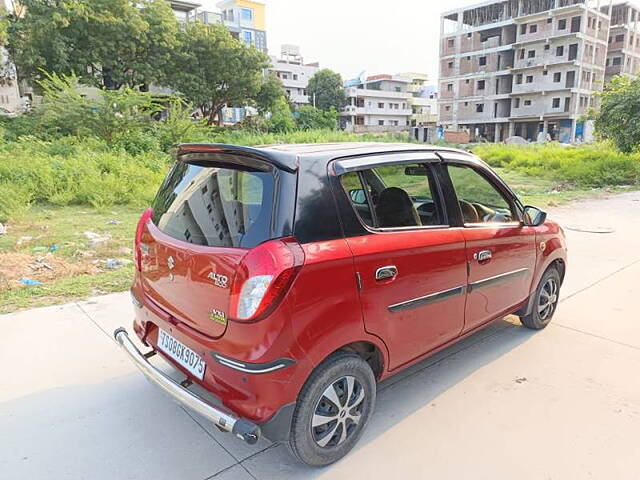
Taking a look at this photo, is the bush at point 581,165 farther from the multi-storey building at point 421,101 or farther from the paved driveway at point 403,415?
the multi-storey building at point 421,101

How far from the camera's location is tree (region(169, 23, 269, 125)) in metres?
31.2

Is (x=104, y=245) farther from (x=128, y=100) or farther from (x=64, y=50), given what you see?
(x=64, y=50)

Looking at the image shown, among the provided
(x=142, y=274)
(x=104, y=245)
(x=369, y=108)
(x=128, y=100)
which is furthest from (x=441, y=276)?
(x=369, y=108)

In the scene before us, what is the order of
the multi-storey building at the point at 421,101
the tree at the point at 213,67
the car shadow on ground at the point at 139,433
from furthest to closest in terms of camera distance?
the multi-storey building at the point at 421,101
the tree at the point at 213,67
the car shadow on ground at the point at 139,433

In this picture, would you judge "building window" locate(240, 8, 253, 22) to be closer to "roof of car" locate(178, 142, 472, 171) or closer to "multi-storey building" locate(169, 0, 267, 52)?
"multi-storey building" locate(169, 0, 267, 52)

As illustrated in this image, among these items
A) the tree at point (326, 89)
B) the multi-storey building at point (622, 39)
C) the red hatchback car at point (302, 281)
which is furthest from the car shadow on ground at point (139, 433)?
the tree at point (326, 89)

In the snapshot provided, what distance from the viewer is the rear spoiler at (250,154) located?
211 centimetres

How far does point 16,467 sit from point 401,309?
209cm

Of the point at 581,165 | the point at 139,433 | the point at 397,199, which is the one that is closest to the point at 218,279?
the point at 139,433

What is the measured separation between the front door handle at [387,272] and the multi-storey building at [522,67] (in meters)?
49.9

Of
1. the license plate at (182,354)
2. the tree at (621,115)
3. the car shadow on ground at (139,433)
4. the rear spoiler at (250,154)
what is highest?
the tree at (621,115)

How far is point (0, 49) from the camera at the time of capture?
84.5 ft

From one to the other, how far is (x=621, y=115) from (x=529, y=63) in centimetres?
3825

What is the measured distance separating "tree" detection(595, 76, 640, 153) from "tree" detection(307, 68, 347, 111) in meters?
50.1
